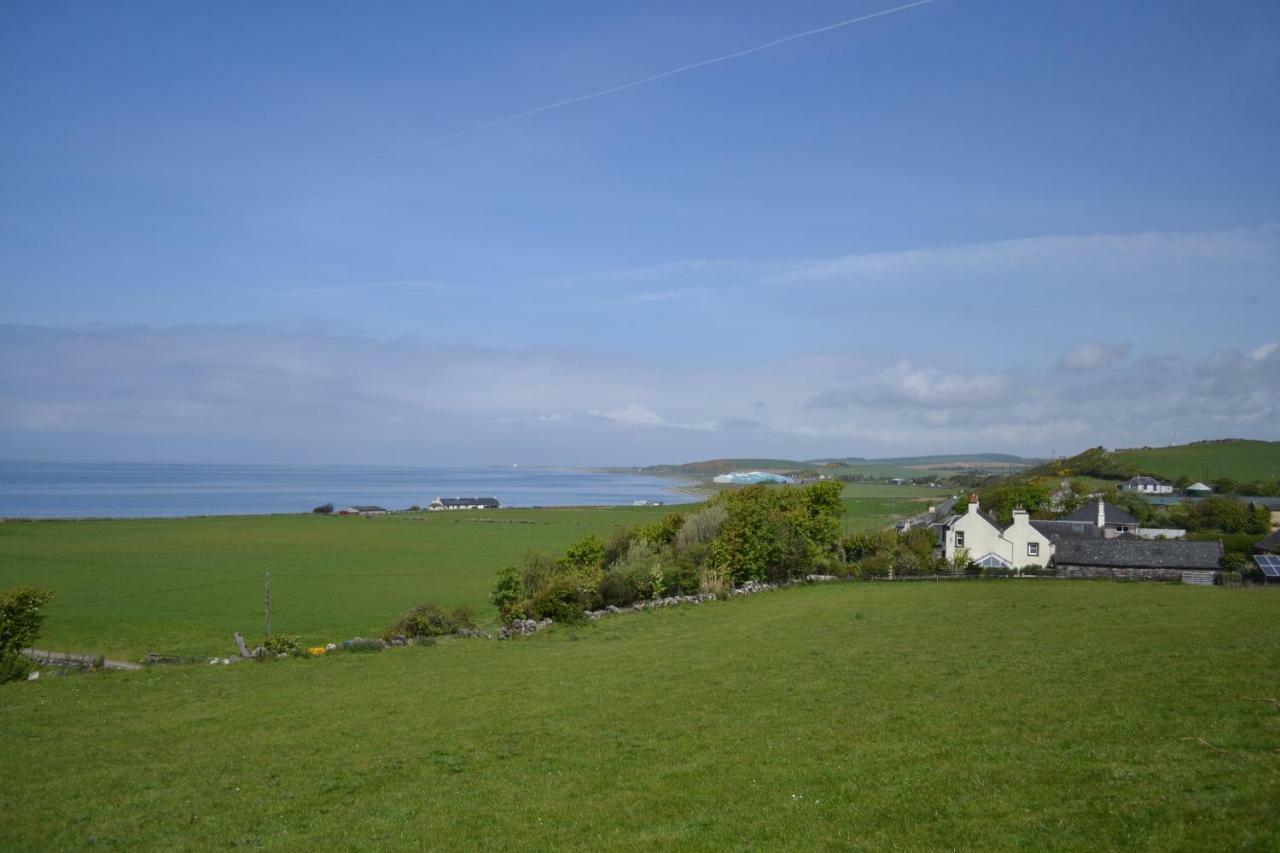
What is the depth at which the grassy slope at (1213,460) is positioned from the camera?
14050 centimetres

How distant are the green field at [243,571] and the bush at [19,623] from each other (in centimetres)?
431

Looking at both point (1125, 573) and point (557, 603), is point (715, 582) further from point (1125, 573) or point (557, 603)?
point (1125, 573)

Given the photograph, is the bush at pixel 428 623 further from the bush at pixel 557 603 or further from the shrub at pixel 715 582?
the shrub at pixel 715 582

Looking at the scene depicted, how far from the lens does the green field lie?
133 ft

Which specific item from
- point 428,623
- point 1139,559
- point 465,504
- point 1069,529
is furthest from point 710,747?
point 465,504

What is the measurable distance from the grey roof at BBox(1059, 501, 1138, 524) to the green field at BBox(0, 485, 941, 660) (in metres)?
45.1

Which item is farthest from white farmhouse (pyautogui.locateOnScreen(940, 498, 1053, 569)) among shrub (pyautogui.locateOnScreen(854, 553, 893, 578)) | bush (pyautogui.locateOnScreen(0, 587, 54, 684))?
bush (pyautogui.locateOnScreen(0, 587, 54, 684))

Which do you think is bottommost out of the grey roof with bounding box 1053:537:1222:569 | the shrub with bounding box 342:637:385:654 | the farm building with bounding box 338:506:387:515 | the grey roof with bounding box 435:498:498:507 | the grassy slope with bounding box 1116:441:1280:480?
the farm building with bounding box 338:506:387:515

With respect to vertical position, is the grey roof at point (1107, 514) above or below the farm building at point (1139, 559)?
above

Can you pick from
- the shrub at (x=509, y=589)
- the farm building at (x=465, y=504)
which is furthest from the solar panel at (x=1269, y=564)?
the farm building at (x=465, y=504)

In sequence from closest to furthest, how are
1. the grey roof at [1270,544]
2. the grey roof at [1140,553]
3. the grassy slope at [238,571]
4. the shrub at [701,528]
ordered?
the grassy slope at [238,571], the grey roof at [1140,553], the grey roof at [1270,544], the shrub at [701,528]

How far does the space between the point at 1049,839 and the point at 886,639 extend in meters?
17.8

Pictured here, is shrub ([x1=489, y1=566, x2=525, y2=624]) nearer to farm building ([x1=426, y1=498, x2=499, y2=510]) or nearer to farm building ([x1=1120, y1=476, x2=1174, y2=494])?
farm building ([x1=1120, y1=476, x2=1174, y2=494])

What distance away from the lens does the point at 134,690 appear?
2539 centimetres
